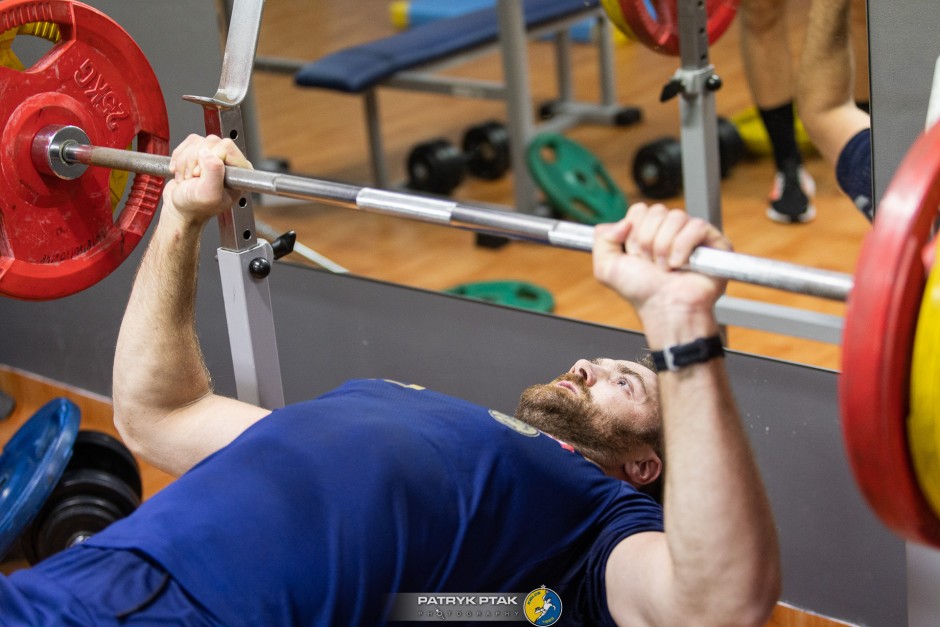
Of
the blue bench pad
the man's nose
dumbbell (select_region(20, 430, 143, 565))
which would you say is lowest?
dumbbell (select_region(20, 430, 143, 565))

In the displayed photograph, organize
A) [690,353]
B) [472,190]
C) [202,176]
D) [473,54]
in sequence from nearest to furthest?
[690,353] < [202,176] < [473,54] < [472,190]

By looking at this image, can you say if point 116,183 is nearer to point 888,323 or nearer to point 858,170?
point 858,170

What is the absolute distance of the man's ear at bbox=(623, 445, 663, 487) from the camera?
5.80ft

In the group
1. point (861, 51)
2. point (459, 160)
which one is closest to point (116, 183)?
point (861, 51)

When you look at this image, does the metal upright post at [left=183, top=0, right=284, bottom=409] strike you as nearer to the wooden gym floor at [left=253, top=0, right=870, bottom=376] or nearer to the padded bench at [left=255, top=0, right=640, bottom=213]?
the wooden gym floor at [left=253, top=0, right=870, bottom=376]

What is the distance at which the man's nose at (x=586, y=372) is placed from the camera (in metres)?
1.76

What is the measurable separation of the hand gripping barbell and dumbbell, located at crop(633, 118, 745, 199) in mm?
2208

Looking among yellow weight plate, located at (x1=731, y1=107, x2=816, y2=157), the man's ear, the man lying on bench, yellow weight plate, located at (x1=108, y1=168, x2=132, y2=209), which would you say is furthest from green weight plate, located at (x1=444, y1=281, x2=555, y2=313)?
the man lying on bench

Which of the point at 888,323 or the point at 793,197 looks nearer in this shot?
the point at 888,323

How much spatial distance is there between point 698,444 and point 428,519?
419 millimetres

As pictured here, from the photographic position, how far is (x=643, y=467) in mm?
1785

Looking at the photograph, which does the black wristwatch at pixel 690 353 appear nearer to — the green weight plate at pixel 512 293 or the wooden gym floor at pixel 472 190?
the wooden gym floor at pixel 472 190

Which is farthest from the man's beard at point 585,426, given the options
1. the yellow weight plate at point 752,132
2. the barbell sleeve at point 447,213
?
the yellow weight plate at point 752,132

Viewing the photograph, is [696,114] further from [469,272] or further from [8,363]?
[8,363]
